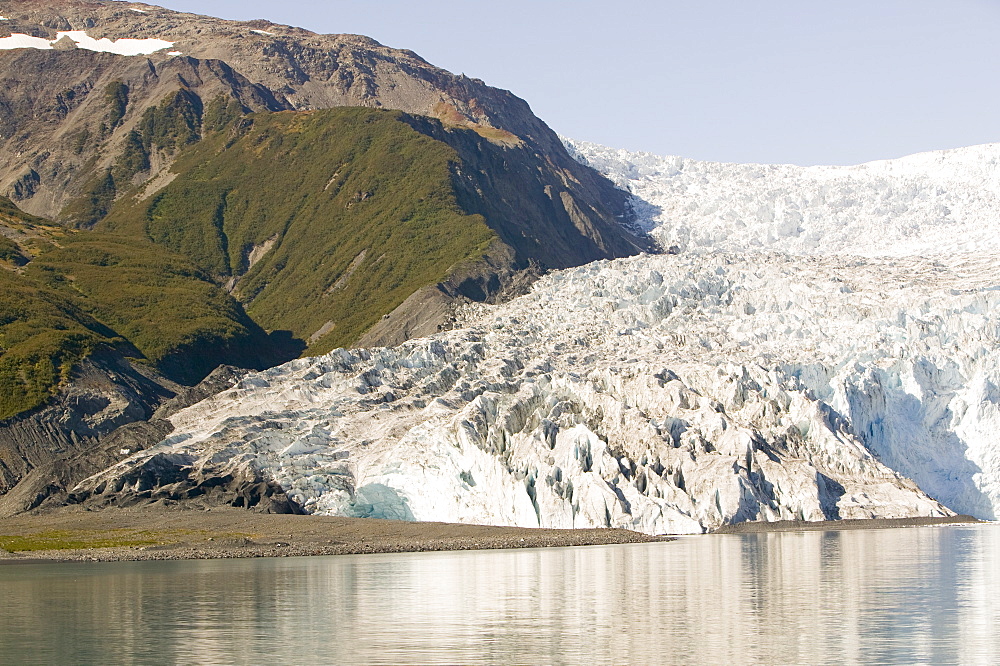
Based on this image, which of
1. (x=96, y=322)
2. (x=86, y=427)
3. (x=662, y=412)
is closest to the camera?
(x=662, y=412)

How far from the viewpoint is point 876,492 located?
10000 centimetres

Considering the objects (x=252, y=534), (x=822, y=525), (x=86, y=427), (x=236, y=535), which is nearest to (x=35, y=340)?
(x=86, y=427)

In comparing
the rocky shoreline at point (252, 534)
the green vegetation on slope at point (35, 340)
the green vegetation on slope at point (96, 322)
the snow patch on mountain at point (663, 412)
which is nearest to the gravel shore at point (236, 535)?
the rocky shoreline at point (252, 534)

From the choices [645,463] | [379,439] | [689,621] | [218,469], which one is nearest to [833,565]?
[689,621]

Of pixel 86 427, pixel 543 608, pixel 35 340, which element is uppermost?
pixel 35 340

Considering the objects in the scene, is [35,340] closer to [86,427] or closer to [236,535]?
[86,427]

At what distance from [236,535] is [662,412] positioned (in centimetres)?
3454

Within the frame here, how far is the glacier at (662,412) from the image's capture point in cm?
9938

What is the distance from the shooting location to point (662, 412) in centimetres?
10638

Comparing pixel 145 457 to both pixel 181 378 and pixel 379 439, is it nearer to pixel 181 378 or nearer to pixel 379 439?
pixel 379 439

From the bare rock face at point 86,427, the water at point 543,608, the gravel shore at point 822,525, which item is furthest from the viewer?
the bare rock face at point 86,427

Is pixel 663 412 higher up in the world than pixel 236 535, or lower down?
higher up

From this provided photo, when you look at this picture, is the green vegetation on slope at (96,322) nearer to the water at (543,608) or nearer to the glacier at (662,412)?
the glacier at (662,412)

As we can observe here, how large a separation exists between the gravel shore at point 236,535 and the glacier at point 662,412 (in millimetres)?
3640
